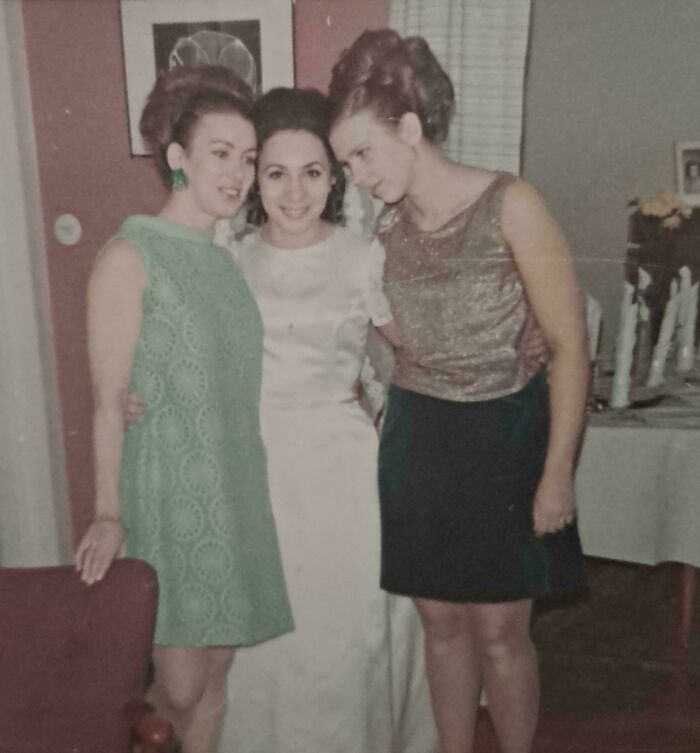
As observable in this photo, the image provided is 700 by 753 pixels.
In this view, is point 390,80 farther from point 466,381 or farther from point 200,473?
point 200,473

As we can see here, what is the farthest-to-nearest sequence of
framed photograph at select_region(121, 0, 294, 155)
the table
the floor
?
the floor
the table
framed photograph at select_region(121, 0, 294, 155)

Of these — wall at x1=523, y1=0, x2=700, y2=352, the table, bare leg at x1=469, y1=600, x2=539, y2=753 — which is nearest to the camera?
wall at x1=523, y1=0, x2=700, y2=352

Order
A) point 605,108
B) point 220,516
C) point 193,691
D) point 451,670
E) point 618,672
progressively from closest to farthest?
point 605,108
point 220,516
point 193,691
point 451,670
point 618,672

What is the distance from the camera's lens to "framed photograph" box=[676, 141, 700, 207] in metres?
1.27

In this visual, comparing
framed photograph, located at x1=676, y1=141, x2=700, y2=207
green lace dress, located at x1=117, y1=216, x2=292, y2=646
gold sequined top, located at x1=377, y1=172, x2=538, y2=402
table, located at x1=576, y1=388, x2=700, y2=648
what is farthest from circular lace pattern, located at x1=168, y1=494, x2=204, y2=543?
framed photograph, located at x1=676, y1=141, x2=700, y2=207

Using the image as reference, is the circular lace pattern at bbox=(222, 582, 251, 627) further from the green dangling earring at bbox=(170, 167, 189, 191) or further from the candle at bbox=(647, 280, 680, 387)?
the candle at bbox=(647, 280, 680, 387)

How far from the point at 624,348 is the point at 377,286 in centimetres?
45

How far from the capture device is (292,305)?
1.40 metres

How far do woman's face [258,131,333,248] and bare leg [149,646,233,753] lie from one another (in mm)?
687

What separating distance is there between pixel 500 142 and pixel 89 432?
0.81 m

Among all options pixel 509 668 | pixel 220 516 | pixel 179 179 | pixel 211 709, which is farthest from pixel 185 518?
pixel 509 668

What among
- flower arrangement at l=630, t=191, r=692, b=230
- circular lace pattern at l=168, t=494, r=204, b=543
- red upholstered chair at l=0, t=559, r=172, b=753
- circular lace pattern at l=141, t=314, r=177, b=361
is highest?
flower arrangement at l=630, t=191, r=692, b=230

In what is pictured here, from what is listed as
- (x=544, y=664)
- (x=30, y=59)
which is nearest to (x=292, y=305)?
(x=30, y=59)

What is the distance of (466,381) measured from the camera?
139cm
